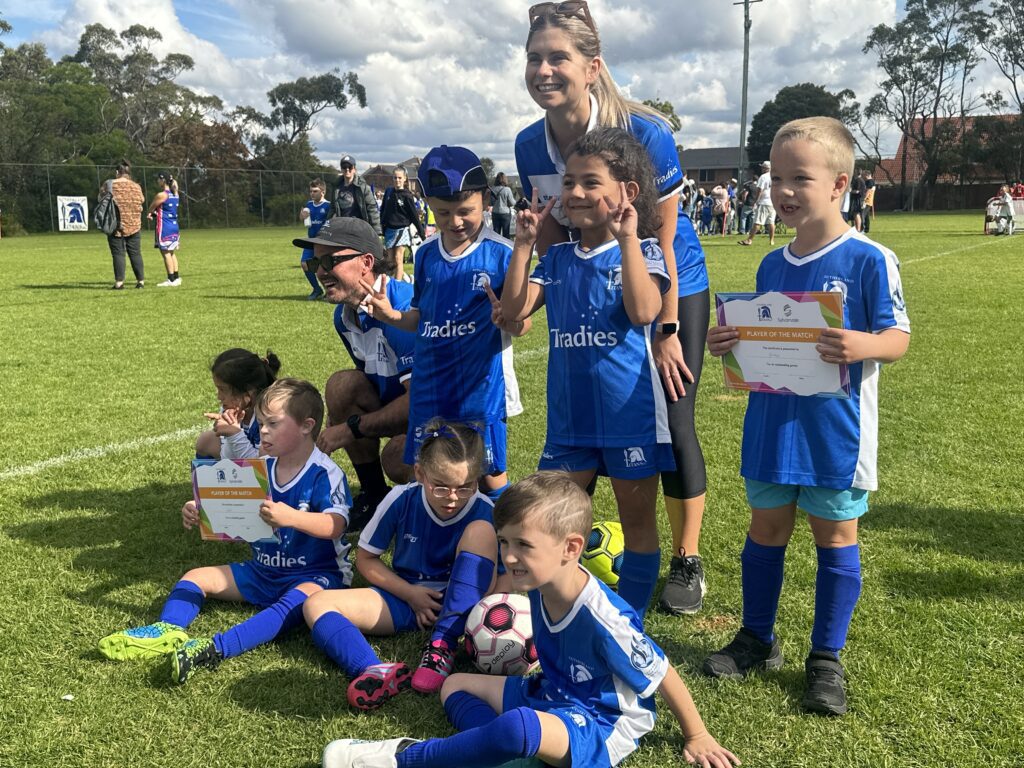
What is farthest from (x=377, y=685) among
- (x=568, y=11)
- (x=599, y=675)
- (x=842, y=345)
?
(x=568, y=11)

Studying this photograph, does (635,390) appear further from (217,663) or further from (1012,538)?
(1012,538)

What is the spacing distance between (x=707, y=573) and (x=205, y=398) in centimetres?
479

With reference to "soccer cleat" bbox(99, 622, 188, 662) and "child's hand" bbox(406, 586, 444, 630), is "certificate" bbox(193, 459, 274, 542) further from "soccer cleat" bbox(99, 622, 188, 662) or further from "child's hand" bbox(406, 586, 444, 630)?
"child's hand" bbox(406, 586, 444, 630)

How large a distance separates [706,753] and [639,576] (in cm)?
73

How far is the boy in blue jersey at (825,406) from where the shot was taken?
2.53 meters

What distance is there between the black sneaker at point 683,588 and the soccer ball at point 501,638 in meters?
0.68

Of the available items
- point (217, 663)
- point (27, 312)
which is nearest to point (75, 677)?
point (217, 663)

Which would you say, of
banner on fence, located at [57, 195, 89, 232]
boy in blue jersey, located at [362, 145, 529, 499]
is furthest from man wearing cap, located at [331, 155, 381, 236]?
banner on fence, located at [57, 195, 89, 232]

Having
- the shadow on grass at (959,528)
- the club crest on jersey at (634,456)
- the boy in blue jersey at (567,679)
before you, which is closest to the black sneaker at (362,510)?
the club crest on jersey at (634,456)

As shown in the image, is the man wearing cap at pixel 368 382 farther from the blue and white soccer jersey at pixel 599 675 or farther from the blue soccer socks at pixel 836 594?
the blue soccer socks at pixel 836 594

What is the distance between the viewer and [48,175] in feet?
130

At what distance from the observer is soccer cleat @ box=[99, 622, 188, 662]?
3.01 metres

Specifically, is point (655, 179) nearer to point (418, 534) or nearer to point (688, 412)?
point (688, 412)

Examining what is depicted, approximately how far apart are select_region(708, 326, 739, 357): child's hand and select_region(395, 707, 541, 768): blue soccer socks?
129cm
